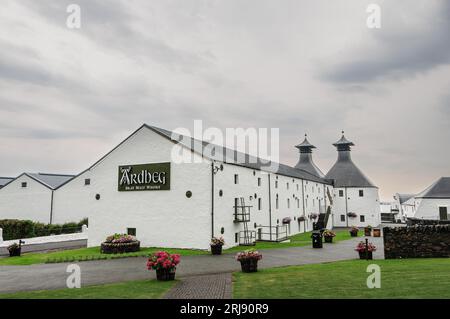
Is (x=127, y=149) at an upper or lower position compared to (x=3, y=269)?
upper

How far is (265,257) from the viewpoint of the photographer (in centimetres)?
2098

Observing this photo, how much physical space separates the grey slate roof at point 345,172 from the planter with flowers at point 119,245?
47534mm

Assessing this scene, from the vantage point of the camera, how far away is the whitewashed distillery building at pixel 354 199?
5931cm

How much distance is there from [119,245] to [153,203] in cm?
449

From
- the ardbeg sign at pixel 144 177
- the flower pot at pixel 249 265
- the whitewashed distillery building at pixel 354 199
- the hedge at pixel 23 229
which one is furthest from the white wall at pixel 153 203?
the whitewashed distillery building at pixel 354 199

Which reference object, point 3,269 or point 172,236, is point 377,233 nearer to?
point 172,236

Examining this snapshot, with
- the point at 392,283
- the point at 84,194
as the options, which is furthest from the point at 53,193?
the point at 392,283

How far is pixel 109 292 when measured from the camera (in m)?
11.1

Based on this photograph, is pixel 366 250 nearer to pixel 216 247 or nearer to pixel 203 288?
pixel 216 247

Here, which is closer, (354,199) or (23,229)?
(23,229)

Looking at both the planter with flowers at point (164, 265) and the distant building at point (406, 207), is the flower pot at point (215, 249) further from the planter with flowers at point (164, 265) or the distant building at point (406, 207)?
the distant building at point (406, 207)

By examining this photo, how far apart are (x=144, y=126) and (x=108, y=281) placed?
649 inches

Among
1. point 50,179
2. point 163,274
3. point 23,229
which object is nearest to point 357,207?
point 50,179

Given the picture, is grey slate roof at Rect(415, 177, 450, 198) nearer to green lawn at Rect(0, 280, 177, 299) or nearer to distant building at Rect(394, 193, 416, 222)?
distant building at Rect(394, 193, 416, 222)
